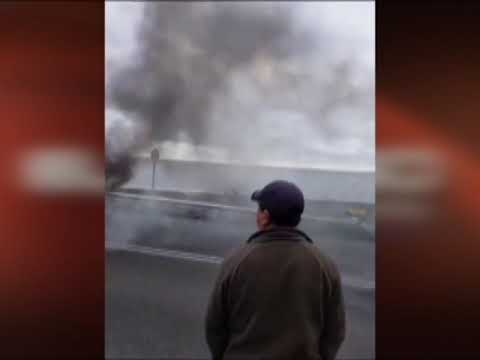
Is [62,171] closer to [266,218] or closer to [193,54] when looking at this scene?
[193,54]

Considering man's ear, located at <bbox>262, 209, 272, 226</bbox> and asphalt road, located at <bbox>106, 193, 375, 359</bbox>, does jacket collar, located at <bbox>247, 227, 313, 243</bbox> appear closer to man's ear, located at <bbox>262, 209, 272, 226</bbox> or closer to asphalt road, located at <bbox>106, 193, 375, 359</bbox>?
man's ear, located at <bbox>262, 209, 272, 226</bbox>

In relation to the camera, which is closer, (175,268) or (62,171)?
(62,171)

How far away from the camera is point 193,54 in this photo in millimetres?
3344

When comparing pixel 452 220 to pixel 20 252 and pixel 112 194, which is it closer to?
pixel 112 194

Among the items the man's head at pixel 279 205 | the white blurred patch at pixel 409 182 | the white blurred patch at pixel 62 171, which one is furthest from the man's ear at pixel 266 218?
the white blurred patch at pixel 62 171

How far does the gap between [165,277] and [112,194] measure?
605 millimetres

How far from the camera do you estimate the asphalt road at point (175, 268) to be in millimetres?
3246

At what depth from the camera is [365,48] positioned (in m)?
3.28

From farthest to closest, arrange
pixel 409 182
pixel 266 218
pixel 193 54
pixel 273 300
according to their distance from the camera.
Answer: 1. pixel 193 54
2. pixel 409 182
3. pixel 266 218
4. pixel 273 300

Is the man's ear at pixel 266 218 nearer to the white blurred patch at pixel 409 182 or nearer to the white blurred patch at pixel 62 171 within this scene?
the white blurred patch at pixel 409 182

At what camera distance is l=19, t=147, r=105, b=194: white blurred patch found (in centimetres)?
304

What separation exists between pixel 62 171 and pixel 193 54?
1.06 meters

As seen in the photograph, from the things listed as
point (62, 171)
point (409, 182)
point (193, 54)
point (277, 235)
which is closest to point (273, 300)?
point (277, 235)

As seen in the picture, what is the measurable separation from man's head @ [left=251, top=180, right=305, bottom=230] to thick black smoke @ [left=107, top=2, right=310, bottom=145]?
157cm
